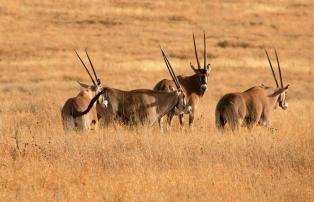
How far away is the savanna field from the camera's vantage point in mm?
8797

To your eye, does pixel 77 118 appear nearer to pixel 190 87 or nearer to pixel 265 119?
pixel 265 119

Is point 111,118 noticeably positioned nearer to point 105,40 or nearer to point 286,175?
point 286,175

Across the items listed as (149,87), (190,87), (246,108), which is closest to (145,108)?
(246,108)

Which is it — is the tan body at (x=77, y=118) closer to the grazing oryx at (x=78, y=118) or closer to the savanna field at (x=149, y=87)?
the grazing oryx at (x=78, y=118)

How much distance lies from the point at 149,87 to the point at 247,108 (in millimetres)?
13390

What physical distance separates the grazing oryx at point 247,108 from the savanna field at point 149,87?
0.83 feet

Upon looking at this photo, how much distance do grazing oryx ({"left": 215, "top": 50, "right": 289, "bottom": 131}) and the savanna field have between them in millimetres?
252

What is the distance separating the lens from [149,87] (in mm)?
26672

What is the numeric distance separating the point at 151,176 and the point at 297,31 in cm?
3776

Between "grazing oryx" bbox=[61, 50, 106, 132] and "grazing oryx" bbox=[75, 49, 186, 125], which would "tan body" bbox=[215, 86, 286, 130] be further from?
"grazing oryx" bbox=[61, 50, 106, 132]

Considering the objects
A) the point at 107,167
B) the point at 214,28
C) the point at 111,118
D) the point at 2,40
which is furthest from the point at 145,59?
the point at 107,167

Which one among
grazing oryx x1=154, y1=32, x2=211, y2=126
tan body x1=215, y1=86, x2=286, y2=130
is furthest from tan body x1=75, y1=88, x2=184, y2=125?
grazing oryx x1=154, y1=32, x2=211, y2=126

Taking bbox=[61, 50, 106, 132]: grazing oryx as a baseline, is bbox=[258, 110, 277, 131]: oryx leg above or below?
below

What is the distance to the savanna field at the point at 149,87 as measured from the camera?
28.9 feet
